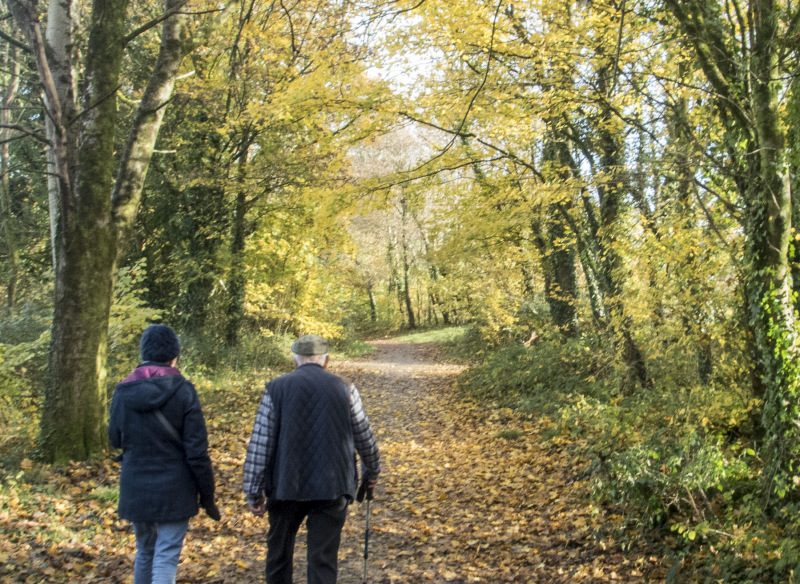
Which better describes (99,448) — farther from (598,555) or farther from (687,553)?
(687,553)

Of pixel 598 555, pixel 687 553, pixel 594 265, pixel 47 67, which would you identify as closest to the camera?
pixel 687 553

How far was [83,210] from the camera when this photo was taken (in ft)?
22.8

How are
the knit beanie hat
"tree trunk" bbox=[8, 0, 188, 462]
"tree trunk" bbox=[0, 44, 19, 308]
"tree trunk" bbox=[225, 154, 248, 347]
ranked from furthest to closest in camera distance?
"tree trunk" bbox=[0, 44, 19, 308], "tree trunk" bbox=[225, 154, 248, 347], "tree trunk" bbox=[8, 0, 188, 462], the knit beanie hat

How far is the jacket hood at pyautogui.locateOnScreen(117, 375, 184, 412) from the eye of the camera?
3.34 m

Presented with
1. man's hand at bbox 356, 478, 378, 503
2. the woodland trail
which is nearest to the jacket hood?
man's hand at bbox 356, 478, 378, 503

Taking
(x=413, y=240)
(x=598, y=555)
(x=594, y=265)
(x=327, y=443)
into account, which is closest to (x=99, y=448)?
(x=327, y=443)

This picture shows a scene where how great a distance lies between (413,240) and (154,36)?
22.5 metres

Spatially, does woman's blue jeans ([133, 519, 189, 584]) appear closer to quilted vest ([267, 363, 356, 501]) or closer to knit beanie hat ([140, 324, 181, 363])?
quilted vest ([267, 363, 356, 501])

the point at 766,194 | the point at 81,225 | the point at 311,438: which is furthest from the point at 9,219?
the point at 766,194

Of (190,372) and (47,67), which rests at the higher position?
(47,67)

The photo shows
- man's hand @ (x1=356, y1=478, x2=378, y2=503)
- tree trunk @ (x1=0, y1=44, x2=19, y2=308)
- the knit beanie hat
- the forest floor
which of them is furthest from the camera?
tree trunk @ (x1=0, y1=44, x2=19, y2=308)

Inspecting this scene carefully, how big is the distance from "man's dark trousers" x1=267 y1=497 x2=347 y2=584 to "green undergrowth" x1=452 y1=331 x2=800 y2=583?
249cm

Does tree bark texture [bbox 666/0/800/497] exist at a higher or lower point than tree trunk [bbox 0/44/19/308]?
lower

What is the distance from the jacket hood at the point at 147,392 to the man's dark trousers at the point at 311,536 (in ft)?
2.95
